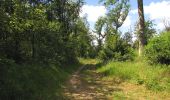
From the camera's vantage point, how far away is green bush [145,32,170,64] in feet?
54.5

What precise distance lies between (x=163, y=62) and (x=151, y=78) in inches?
84.5

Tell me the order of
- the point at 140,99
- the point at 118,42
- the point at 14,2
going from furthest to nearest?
the point at 118,42 < the point at 14,2 < the point at 140,99

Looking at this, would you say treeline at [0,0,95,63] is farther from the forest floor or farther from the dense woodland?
the forest floor

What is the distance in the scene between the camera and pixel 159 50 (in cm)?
1712

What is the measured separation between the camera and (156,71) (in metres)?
15.9

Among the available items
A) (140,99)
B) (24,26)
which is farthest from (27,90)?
(140,99)

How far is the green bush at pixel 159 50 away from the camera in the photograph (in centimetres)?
1661

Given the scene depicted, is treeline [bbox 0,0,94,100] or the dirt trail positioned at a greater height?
treeline [bbox 0,0,94,100]

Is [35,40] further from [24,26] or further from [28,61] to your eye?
[24,26]

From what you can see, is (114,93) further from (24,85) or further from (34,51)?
(34,51)

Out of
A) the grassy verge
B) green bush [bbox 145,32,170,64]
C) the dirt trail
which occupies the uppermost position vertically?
green bush [bbox 145,32,170,64]

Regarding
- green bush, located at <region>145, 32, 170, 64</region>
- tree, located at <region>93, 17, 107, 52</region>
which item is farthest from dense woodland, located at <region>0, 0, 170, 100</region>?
tree, located at <region>93, 17, 107, 52</region>

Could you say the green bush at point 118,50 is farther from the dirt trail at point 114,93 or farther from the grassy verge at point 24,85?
the grassy verge at point 24,85

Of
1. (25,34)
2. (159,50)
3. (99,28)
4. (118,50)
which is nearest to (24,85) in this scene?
(25,34)
